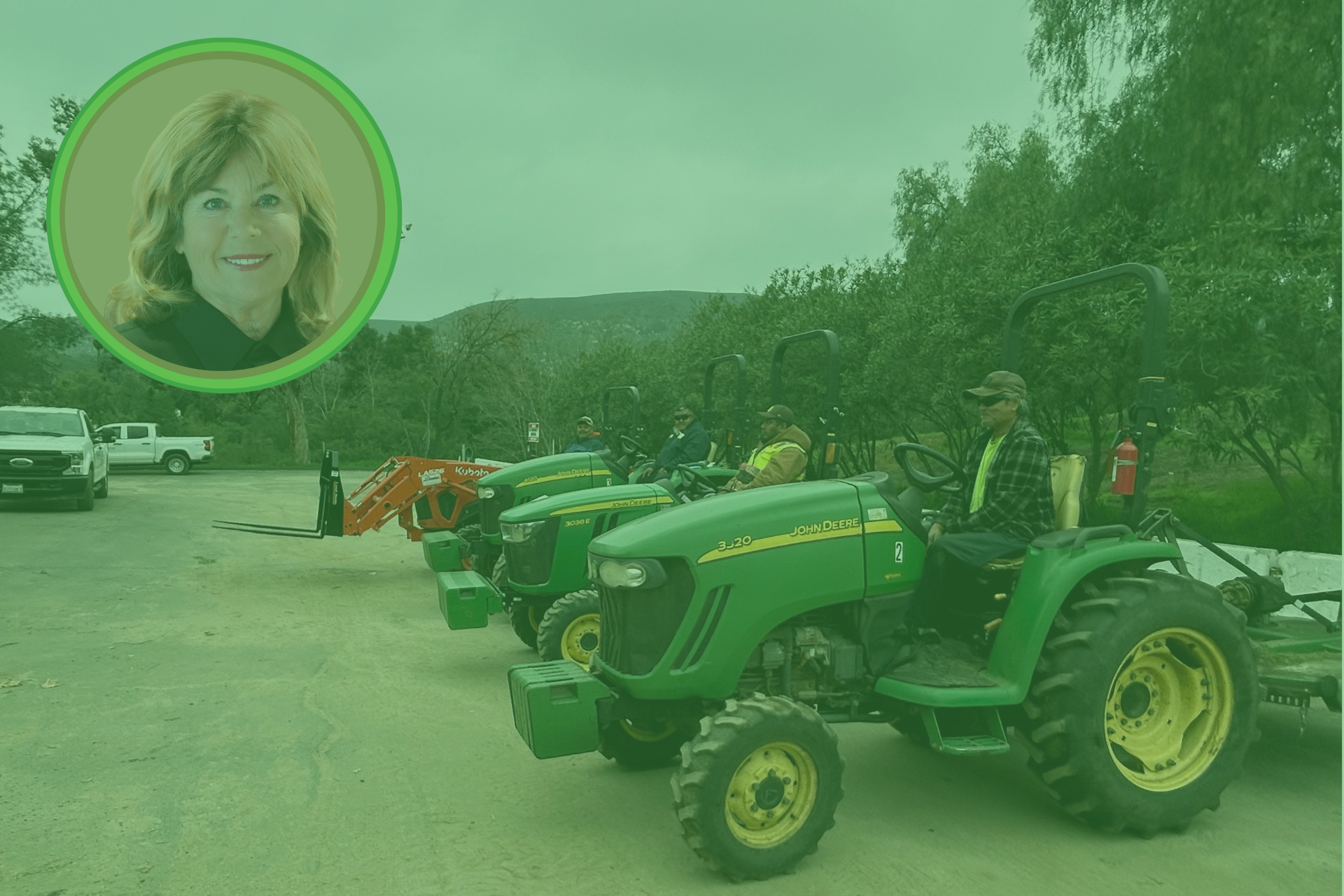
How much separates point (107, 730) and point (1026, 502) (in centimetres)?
490

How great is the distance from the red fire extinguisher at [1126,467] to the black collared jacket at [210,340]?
4.62 metres

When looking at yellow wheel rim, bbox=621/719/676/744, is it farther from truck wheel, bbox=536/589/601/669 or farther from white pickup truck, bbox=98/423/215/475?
white pickup truck, bbox=98/423/215/475

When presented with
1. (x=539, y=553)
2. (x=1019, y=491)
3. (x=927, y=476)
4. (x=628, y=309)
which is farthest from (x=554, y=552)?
(x=628, y=309)

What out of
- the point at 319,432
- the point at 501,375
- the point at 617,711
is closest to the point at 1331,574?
the point at 617,711

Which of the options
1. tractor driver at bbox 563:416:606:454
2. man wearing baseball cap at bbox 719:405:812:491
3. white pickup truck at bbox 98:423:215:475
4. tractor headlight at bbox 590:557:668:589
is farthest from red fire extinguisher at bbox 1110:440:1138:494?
white pickup truck at bbox 98:423:215:475

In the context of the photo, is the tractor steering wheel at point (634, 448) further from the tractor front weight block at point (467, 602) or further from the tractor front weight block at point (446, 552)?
the tractor front weight block at point (467, 602)

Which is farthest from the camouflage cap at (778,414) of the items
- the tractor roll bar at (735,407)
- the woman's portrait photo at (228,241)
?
the woman's portrait photo at (228,241)

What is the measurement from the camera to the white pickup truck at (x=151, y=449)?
105 feet

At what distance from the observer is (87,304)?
5832 mm

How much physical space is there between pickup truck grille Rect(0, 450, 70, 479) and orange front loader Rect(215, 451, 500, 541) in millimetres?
7853

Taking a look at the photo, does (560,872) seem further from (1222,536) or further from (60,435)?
(60,435)

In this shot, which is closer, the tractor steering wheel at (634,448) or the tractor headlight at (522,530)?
the tractor headlight at (522,530)

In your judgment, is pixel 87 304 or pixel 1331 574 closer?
pixel 87 304

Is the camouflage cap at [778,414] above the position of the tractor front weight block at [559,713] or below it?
above
